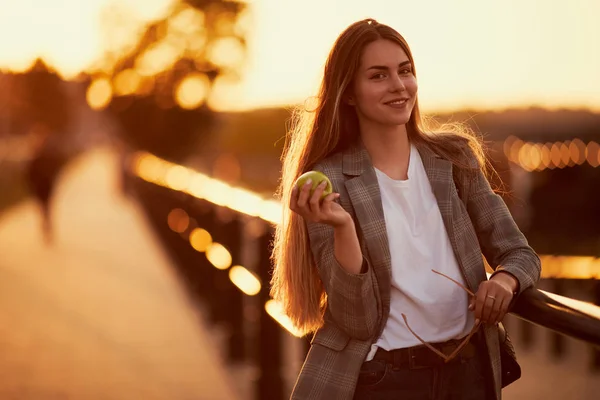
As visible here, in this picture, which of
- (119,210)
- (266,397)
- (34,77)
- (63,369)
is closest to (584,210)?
(119,210)

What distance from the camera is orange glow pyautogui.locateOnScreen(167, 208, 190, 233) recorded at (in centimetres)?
1652

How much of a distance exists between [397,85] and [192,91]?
173 ft

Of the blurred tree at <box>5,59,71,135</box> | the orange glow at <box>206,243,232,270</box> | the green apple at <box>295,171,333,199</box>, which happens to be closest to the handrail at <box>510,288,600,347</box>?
the green apple at <box>295,171,333,199</box>

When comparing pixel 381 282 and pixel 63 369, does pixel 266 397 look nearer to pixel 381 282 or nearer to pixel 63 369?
pixel 63 369

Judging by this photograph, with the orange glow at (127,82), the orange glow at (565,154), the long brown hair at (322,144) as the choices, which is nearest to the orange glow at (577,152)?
the orange glow at (565,154)

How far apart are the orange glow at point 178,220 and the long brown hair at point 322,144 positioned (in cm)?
1212

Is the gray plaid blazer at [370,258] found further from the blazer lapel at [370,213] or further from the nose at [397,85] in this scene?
the nose at [397,85]

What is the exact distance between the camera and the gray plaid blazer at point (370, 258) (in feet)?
11.4

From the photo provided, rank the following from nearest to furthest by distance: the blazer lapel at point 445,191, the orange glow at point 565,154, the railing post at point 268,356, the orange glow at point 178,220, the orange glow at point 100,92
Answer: the blazer lapel at point 445,191 < the railing post at point 268,356 < the orange glow at point 178,220 < the orange glow at point 565,154 < the orange glow at point 100,92

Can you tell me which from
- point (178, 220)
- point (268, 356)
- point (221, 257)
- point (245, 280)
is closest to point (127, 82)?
point (178, 220)

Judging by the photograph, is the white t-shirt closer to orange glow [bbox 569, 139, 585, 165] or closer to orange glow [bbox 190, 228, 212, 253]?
orange glow [bbox 190, 228, 212, 253]

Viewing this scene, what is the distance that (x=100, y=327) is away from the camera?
12.0 metres

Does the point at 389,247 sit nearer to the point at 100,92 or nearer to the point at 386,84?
the point at 386,84

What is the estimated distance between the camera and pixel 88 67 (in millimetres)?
56000
